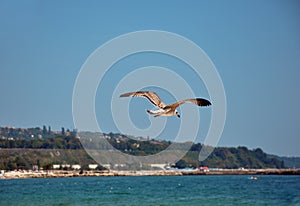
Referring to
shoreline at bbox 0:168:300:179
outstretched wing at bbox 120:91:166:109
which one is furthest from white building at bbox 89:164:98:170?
outstretched wing at bbox 120:91:166:109

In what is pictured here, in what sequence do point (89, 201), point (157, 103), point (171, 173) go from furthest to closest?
point (171, 173) < point (89, 201) < point (157, 103)

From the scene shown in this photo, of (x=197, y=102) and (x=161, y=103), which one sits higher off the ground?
(x=161, y=103)

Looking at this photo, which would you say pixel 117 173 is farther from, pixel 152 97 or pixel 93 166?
pixel 152 97

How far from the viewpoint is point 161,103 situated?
24797 mm

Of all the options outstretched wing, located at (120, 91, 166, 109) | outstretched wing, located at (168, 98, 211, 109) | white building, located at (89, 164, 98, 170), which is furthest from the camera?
white building, located at (89, 164, 98, 170)

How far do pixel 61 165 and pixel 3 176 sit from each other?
34769mm

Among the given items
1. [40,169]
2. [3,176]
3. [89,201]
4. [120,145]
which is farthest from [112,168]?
[89,201]

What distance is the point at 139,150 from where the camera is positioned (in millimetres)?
190000

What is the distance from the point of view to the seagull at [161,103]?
23.7m

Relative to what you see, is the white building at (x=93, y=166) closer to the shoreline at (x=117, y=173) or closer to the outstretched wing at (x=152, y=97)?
the shoreline at (x=117, y=173)

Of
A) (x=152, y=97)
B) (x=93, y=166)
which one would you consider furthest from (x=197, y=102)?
(x=93, y=166)

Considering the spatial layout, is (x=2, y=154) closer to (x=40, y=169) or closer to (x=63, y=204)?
(x=40, y=169)

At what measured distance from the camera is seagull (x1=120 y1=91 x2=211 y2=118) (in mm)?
23734

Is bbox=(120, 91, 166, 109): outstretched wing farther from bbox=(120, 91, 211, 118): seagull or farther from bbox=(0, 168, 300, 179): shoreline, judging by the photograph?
bbox=(0, 168, 300, 179): shoreline
